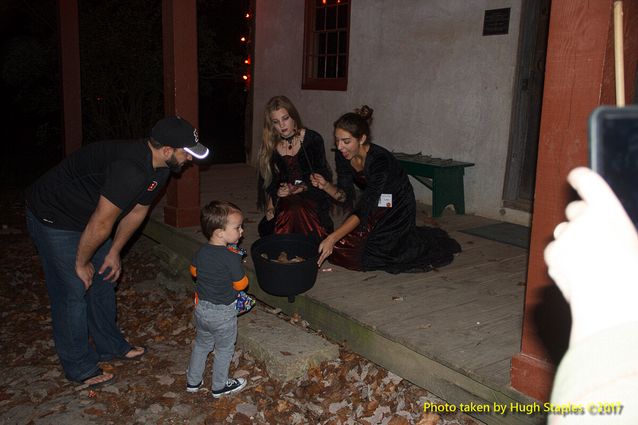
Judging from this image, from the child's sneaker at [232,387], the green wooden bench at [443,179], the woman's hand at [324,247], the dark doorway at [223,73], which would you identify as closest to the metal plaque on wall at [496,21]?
the green wooden bench at [443,179]

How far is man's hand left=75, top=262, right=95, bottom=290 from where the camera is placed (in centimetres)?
384

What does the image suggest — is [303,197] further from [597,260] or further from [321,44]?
[321,44]

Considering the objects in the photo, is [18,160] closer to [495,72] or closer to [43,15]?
[43,15]

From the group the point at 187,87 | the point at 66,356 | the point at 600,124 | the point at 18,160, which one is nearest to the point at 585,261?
the point at 600,124

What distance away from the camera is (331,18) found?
388 inches

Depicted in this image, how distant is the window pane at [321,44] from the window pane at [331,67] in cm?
24

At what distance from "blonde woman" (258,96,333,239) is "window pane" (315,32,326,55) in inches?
196

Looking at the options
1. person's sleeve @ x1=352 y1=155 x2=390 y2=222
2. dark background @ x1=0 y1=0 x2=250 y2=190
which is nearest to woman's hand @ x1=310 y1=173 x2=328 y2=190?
person's sleeve @ x1=352 y1=155 x2=390 y2=222

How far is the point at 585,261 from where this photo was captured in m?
0.76

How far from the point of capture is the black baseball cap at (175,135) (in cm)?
368

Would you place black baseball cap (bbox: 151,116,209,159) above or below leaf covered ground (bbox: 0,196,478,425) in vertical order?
above

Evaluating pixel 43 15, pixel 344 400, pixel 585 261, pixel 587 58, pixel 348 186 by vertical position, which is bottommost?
pixel 344 400

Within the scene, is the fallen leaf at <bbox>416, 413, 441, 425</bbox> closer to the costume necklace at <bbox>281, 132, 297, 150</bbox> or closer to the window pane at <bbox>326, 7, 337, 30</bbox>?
the costume necklace at <bbox>281, 132, 297, 150</bbox>

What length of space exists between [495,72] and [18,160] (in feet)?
46.0
